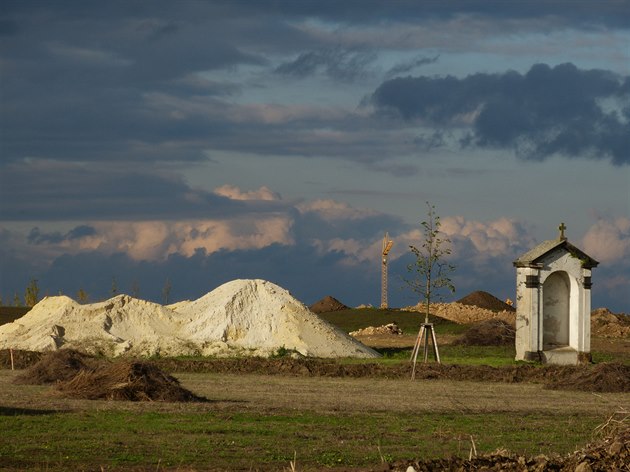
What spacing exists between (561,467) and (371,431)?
684 centimetres

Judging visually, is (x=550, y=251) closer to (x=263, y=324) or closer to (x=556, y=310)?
(x=556, y=310)

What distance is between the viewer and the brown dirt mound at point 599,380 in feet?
99.4

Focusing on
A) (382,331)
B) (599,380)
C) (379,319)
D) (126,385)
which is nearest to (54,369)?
(126,385)

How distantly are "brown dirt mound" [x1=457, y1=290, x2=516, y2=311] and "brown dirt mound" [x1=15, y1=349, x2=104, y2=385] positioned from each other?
148 feet

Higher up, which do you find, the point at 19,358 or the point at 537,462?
the point at 19,358

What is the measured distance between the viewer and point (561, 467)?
1323cm

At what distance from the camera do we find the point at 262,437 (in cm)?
1861

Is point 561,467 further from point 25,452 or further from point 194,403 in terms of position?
point 194,403

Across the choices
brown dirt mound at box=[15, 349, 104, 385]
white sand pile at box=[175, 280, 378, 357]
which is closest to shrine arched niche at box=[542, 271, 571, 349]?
white sand pile at box=[175, 280, 378, 357]

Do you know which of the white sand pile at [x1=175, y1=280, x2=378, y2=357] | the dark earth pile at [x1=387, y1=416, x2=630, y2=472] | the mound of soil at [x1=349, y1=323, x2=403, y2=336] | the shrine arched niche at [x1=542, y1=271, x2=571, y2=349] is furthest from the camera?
the mound of soil at [x1=349, y1=323, x2=403, y2=336]

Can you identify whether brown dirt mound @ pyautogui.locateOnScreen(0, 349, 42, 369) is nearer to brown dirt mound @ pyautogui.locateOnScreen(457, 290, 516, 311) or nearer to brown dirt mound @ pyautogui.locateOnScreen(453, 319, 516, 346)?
brown dirt mound @ pyautogui.locateOnScreen(453, 319, 516, 346)

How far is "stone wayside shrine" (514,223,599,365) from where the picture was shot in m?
37.0

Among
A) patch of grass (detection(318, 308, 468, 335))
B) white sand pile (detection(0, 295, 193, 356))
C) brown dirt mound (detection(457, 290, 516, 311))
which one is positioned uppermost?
brown dirt mound (detection(457, 290, 516, 311))

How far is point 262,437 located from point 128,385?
648cm
